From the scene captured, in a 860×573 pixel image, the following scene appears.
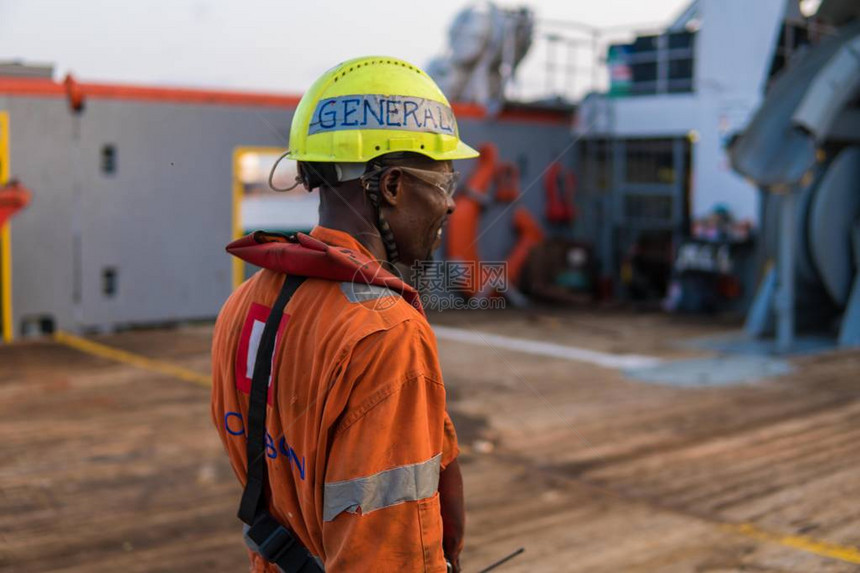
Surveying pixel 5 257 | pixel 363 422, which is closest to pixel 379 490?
pixel 363 422

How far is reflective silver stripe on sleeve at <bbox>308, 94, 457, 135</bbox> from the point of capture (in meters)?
2.21

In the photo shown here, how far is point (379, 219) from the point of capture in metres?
2.22

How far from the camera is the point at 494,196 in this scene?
16203 mm

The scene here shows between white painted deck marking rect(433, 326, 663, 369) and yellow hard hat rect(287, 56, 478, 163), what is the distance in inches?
319

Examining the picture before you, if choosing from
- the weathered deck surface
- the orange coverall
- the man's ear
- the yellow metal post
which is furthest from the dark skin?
the yellow metal post

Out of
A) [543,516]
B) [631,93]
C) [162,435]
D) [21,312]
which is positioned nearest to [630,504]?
[543,516]

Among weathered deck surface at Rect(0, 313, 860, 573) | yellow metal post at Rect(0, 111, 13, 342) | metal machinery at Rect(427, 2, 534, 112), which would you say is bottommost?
weathered deck surface at Rect(0, 313, 860, 573)

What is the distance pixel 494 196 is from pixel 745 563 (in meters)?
11.7

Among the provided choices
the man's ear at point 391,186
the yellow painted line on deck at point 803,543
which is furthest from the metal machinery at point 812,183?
the man's ear at point 391,186

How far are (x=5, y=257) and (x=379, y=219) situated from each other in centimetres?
1117

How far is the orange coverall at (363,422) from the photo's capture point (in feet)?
6.23

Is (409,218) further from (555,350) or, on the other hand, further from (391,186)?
(555,350)

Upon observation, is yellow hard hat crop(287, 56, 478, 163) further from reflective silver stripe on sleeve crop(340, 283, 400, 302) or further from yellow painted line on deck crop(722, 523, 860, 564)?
yellow painted line on deck crop(722, 523, 860, 564)

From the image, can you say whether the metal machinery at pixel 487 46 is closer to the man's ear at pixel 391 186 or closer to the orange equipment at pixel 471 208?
the orange equipment at pixel 471 208
